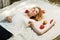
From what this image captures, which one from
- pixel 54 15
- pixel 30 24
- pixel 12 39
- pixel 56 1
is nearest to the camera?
pixel 12 39

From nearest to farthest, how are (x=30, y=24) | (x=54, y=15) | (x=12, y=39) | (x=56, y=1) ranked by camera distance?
(x=12, y=39) → (x=30, y=24) → (x=54, y=15) → (x=56, y=1)

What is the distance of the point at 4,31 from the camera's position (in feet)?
4.36

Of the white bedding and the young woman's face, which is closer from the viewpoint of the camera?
the white bedding

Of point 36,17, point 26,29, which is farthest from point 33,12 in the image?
point 26,29

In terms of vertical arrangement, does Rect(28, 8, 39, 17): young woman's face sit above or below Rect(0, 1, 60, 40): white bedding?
above

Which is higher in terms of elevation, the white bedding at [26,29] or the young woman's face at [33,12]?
the young woman's face at [33,12]

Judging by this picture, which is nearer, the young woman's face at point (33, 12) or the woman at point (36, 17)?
the woman at point (36, 17)

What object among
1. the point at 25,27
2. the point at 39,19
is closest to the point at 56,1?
the point at 39,19

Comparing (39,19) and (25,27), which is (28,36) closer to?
(25,27)

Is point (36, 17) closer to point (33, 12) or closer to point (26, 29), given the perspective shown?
point (33, 12)

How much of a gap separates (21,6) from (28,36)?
1.37 feet

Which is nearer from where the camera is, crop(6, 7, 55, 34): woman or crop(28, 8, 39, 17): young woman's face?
crop(6, 7, 55, 34): woman

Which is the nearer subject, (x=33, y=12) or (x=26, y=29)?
(x=26, y=29)

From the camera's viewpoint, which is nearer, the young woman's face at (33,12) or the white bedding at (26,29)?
the white bedding at (26,29)
